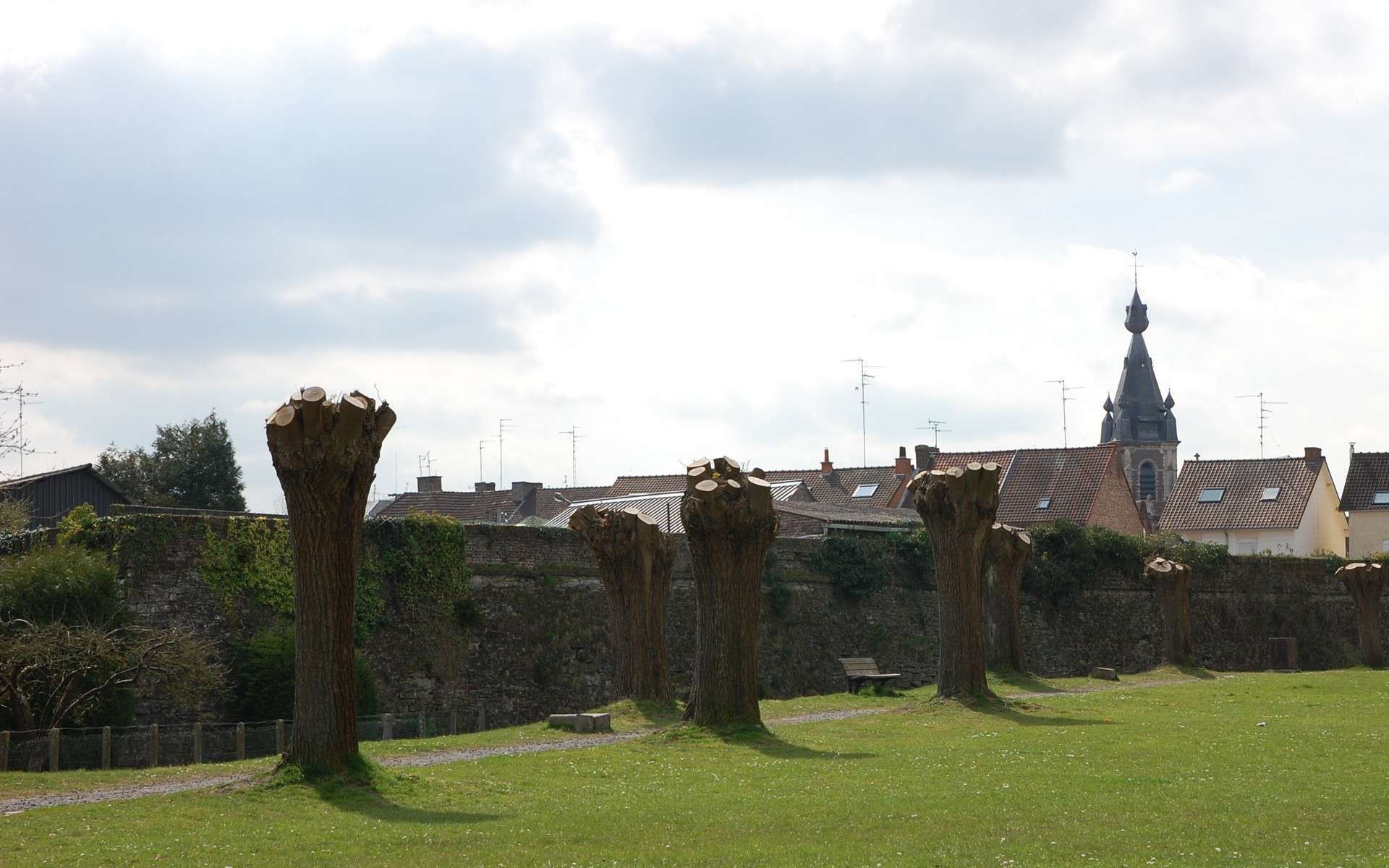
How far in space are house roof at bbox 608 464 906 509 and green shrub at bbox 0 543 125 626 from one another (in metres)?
35.0

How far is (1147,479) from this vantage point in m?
133

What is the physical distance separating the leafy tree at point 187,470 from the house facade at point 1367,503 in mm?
43779

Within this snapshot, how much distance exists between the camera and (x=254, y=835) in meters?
11.6

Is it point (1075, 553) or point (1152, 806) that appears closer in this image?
point (1152, 806)

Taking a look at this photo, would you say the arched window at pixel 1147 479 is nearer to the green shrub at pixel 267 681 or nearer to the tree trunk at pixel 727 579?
the green shrub at pixel 267 681

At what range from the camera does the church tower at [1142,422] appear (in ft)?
436

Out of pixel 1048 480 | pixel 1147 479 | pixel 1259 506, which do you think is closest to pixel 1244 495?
pixel 1259 506

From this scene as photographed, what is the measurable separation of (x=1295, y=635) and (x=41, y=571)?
37240 mm

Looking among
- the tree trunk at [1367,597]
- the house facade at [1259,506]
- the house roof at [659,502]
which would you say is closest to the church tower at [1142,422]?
the house facade at [1259,506]

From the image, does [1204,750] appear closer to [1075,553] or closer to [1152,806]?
[1152,806]

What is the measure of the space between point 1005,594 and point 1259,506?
3732 centimetres

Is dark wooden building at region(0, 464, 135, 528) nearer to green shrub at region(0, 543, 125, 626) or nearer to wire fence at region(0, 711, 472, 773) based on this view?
green shrub at region(0, 543, 125, 626)

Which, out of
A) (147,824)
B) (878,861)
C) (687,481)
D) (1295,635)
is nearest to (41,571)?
(687,481)

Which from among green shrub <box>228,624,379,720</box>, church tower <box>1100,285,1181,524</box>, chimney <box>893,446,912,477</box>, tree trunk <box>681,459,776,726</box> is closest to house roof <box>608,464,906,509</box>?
chimney <box>893,446,912,477</box>
